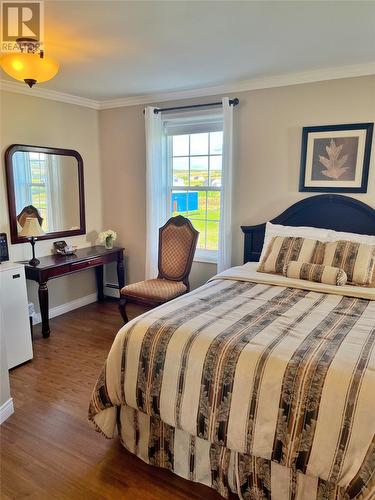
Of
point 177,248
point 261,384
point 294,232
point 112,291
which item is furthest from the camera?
point 112,291

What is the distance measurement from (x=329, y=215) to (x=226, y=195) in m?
1.01

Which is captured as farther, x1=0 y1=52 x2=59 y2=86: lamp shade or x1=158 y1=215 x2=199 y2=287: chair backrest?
x1=158 y1=215 x2=199 y2=287: chair backrest

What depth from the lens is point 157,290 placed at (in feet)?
11.3

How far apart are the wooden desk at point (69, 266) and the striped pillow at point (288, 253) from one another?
191 cm

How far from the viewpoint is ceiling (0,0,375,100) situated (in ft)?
6.43

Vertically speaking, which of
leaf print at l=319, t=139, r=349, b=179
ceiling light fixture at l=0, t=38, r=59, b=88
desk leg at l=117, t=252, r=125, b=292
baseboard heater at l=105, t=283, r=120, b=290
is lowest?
baseboard heater at l=105, t=283, r=120, b=290

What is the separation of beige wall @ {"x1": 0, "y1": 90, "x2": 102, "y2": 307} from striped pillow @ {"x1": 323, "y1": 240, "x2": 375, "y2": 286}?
2911mm

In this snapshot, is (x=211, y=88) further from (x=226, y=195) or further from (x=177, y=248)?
(x=177, y=248)

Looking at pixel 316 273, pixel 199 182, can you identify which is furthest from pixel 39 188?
pixel 316 273

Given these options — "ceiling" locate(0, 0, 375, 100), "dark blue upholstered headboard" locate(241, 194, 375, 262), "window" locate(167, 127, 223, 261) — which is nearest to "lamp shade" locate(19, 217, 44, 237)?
"ceiling" locate(0, 0, 375, 100)

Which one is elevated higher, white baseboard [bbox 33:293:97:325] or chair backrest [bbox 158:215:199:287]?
chair backrest [bbox 158:215:199:287]

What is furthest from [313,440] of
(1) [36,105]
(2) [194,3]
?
(1) [36,105]

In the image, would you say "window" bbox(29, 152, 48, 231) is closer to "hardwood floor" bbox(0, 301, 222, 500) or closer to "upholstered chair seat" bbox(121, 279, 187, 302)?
"upholstered chair seat" bbox(121, 279, 187, 302)

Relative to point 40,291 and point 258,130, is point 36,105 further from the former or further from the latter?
point 258,130
